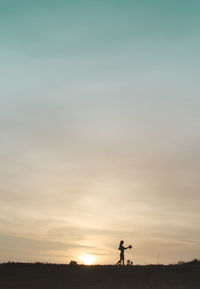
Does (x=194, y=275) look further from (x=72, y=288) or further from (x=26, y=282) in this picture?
(x=26, y=282)

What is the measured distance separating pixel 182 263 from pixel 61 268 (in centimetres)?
931

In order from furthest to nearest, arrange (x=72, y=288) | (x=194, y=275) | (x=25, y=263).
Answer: (x=25, y=263), (x=194, y=275), (x=72, y=288)

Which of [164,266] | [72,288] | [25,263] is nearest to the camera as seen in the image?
[72,288]

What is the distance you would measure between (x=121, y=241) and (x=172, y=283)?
807 cm

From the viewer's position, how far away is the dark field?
34531 millimetres

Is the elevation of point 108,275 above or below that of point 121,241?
below

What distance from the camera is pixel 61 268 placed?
42.0 meters

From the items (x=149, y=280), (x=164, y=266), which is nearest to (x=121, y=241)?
(x=164, y=266)

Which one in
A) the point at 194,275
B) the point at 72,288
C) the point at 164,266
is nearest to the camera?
the point at 72,288

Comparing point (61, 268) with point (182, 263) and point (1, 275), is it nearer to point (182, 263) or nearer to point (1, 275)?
point (1, 275)

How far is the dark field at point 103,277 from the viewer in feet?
113

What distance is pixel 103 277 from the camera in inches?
1463

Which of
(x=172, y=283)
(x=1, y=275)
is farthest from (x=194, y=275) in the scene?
(x=1, y=275)

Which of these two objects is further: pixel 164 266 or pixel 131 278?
pixel 164 266
